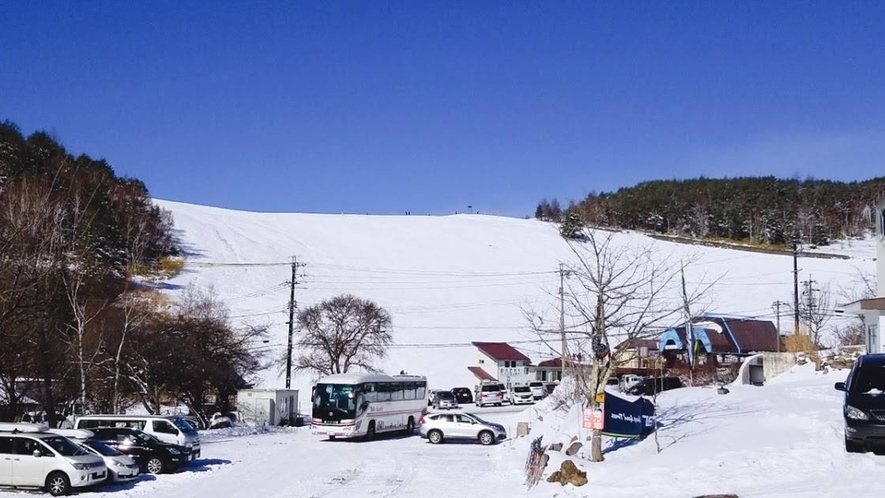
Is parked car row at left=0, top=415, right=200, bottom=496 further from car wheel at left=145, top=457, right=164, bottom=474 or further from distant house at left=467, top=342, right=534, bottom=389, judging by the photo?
distant house at left=467, top=342, right=534, bottom=389

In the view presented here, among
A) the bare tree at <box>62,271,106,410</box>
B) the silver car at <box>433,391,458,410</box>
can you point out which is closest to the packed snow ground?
the bare tree at <box>62,271,106,410</box>

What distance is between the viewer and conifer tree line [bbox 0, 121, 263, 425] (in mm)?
33031

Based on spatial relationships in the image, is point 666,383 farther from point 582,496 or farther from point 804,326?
point 804,326

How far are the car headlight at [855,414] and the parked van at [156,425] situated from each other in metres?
19.2

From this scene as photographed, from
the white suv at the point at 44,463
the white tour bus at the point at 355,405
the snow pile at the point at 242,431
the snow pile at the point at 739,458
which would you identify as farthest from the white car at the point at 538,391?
the white suv at the point at 44,463

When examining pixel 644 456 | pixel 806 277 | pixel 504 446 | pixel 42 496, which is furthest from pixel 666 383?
pixel 806 277

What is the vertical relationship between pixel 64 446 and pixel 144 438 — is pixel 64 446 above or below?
above

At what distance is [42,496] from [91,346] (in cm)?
2302

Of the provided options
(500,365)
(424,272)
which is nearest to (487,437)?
(500,365)

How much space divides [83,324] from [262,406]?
13.8m

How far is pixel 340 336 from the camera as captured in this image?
6706 cm

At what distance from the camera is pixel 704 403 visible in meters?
30.4

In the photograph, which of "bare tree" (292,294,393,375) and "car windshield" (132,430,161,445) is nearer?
"car windshield" (132,430,161,445)

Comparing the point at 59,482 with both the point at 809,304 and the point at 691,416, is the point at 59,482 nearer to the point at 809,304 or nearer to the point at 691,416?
the point at 691,416
